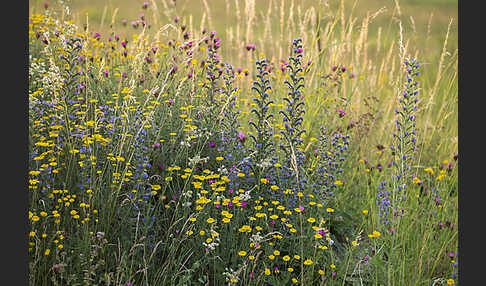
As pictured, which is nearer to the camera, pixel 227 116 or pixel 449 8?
pixel 227 116

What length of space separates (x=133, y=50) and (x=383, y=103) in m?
2.50

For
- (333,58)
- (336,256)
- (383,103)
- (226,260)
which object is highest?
(333,58)

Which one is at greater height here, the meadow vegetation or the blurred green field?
the blurred green field

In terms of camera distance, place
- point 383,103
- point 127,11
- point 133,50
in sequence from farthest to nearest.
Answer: point 127,11 < point 383,103 < point 133,50

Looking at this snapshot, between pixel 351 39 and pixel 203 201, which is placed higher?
pixel 351 39

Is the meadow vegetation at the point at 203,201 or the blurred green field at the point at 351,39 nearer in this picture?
the meadow vegetation at the point at 203,201

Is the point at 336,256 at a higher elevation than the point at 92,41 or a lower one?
lower

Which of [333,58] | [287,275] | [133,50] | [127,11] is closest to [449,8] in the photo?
[127,11]

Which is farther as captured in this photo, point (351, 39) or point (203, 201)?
point (351, 39)

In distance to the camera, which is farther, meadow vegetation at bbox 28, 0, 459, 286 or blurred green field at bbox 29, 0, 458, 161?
blurred green field at bbox 29, 0, 458, 161

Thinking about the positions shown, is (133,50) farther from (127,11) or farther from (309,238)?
(127,11)

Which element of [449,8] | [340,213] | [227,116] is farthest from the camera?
[449,8]

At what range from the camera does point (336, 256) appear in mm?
3084

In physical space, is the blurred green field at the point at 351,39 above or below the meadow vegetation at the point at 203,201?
above
